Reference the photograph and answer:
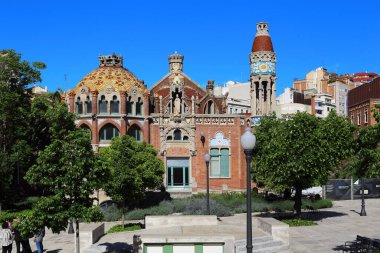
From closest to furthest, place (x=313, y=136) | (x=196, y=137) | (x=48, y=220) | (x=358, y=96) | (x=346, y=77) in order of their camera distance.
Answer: (x=48, y=220), (x=313, y=136), (x=196, y=137), (x=358, y=96), (x=346, y=77)

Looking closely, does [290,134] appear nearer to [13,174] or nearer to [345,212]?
[345,212]

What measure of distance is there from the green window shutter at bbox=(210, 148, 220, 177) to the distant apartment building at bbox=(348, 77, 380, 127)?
70.4 feet

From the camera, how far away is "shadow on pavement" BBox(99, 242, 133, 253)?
2117 cm

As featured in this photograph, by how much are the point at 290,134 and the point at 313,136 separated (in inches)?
48.0

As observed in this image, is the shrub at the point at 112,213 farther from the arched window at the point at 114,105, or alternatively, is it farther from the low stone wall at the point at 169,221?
the arched window at the point at 114,105

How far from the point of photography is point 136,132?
45.2 m

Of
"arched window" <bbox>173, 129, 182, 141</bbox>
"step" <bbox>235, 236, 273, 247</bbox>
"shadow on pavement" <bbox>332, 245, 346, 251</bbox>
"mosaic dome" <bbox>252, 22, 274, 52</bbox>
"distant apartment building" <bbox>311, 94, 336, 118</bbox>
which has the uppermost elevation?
"distant apartment building" <bbox>311, 94, 336, 118</bbox>

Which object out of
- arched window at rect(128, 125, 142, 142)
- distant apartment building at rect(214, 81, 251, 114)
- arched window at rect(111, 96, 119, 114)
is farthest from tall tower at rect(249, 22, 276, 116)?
distant apartment building at rect(214, 81, 251, 114)

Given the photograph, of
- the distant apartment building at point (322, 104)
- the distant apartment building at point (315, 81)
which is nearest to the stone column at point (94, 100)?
the distant apartment building at point (322, 104)

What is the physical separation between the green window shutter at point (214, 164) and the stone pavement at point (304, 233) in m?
9.96

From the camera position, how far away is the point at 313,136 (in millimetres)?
29219

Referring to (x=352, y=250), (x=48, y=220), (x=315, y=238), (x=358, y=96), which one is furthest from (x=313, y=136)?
(x=358, y=96)

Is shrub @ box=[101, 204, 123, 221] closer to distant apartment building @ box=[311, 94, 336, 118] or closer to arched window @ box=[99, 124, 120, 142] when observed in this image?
arched window @ box=[99, 124, 120, 142]

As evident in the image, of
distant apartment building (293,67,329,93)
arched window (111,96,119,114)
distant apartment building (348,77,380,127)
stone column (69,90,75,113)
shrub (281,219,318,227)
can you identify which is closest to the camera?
shrub (281,219,318,227)
